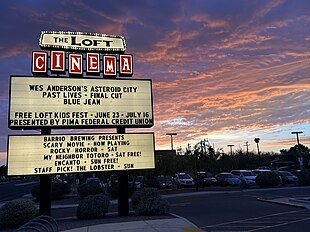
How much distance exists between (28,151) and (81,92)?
309 cm

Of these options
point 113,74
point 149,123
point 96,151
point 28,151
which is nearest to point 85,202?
point 96,151

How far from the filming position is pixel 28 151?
13.4 metres

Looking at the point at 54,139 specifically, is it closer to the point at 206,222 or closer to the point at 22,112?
the point at 22,112

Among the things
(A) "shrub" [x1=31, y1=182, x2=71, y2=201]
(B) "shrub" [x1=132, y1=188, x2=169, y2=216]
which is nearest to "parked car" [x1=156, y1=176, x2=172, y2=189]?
(A) "shrub" [x1=31, y1=182, x2=71, y2=201]

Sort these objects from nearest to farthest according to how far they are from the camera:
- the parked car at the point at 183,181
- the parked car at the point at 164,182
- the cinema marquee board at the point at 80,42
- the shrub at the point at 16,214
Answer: the shrub at the point at 16,214, the cinema marquee board at the point at 80,42, the parked car at the point at 164,182, the parked car at the point at 183,181

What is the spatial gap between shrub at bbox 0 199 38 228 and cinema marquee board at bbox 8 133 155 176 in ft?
4.90

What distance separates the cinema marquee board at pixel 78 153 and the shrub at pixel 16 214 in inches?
58.8

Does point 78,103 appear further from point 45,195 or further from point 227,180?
point 227,180

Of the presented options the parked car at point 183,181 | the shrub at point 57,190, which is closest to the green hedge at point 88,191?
the shrub at point 57,190

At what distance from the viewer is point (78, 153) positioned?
14.0m

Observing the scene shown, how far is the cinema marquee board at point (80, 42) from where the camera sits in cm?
1492

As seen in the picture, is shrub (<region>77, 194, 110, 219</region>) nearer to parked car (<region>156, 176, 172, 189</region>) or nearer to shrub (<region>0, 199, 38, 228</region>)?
shrub (<region>0, 199, 38, 228</region>)

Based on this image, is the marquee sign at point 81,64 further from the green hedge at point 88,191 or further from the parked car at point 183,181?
the parked car at point 183,181

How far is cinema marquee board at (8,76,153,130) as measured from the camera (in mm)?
13531
